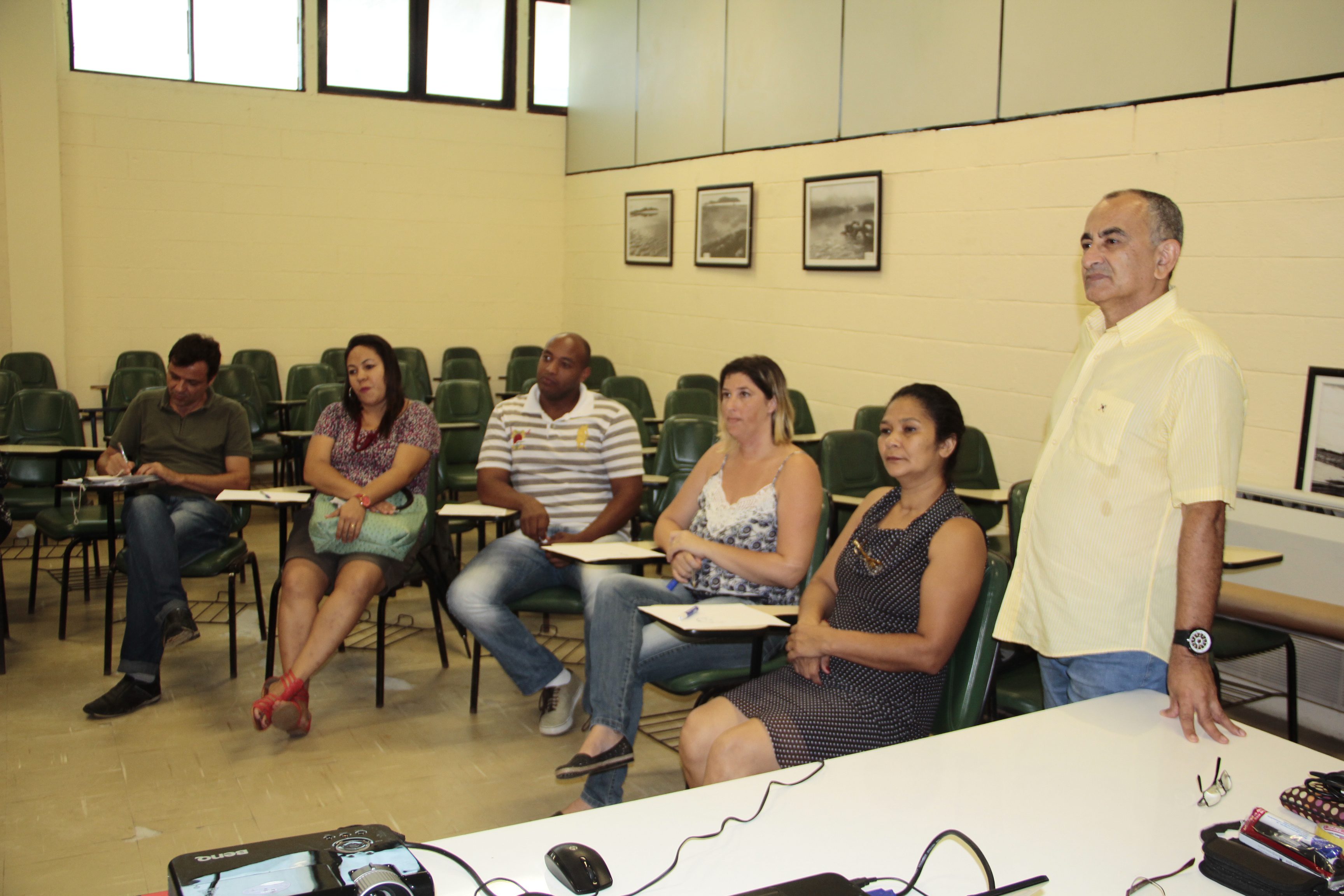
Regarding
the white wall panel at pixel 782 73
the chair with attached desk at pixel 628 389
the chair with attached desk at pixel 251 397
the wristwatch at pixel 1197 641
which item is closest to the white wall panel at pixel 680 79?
the white wall panel at pixel 782 73

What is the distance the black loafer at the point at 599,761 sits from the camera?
8.09ft

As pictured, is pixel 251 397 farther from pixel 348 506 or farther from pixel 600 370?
pixel 348 506

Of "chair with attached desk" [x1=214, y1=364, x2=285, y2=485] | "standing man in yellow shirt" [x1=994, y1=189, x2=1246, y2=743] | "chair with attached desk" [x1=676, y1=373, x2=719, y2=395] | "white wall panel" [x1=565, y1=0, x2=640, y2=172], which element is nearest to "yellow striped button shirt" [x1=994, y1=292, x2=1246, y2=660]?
"standing man in yellow shirt" [x1=994, y1=189, x2=1246, y2=743]

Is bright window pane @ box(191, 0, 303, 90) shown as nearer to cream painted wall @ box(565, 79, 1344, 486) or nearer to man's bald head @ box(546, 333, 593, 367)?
cream painted wall @ box(565, 79, 1344, 486)

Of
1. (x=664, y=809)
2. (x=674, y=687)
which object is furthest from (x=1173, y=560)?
(x=674, y=687)

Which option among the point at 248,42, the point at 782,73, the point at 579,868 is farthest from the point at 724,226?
the point at 579,868

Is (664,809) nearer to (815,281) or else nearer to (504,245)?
(815,281)

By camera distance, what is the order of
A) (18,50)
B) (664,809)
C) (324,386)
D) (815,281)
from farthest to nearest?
(18,50)
(815,281)
(324,386)
(664,809)

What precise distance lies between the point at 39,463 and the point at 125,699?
166cm

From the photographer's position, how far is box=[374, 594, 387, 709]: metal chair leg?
11.8ft

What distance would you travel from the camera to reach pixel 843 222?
18.7 feet

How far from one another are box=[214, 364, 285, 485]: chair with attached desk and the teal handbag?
9.16ft

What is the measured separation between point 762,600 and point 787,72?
4201 millimetres

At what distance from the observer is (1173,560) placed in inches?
76.0
